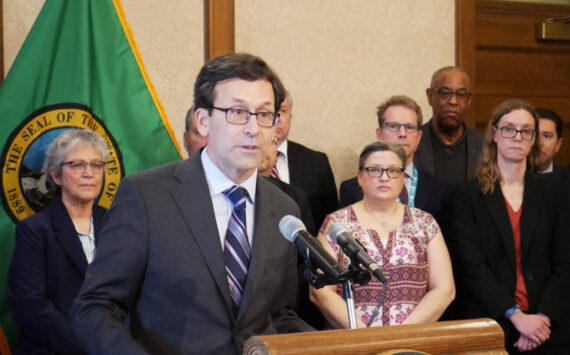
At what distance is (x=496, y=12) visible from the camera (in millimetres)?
5383

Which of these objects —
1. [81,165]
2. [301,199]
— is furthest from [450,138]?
[81,165]

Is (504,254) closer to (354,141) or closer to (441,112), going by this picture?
(441,112)

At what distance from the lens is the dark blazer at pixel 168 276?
174cm

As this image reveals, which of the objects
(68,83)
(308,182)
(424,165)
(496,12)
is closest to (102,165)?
(68,83)

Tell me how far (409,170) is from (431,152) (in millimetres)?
435

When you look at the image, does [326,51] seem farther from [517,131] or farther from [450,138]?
[517,131]

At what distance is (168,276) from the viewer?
1.80 meters

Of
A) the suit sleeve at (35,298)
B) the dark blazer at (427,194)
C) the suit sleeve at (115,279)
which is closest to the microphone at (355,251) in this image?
the suit sleeve at (115,279)

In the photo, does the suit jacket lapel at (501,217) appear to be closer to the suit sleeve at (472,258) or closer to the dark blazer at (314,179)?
the suit sleeve at (472,258)

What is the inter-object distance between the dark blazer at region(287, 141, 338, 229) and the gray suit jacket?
0.54m

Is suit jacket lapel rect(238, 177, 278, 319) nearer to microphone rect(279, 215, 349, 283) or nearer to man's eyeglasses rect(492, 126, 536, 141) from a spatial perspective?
microphone rect(279, 215, 349, 283)

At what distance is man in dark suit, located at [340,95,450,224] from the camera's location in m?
3.81

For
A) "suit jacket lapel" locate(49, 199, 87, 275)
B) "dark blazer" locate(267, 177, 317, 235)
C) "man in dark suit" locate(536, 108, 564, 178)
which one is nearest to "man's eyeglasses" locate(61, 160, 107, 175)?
"suit jacket lapel" locate(49, 199, 87, 275)

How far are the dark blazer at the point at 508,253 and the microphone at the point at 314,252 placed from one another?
2149 mm
